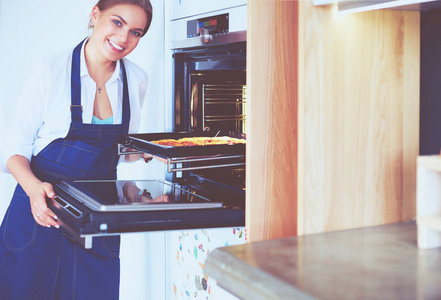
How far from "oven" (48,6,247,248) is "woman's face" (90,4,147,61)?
0.87ft

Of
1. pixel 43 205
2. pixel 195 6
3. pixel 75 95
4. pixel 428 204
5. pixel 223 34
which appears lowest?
pixel 43 205

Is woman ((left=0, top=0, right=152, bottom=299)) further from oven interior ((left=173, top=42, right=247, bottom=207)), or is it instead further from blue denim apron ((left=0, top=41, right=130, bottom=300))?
oven interior ((left=173, top=42, right=247, bottom=207))

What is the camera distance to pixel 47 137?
224 centimetres

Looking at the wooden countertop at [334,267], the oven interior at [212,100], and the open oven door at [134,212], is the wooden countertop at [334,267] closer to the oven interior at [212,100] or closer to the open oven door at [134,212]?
the open oven door at [134,212]

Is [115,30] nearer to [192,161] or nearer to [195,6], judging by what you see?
[195,6]

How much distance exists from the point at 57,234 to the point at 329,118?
60.2 inches

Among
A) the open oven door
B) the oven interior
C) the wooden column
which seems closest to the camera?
the wooden column

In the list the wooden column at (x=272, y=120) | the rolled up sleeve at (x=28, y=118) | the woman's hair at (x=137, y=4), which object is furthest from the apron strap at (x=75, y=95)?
the wooden column at (x=272, y=120)

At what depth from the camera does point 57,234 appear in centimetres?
229

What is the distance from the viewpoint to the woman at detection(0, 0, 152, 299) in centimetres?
223

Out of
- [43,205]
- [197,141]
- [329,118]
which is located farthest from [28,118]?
[329,118]

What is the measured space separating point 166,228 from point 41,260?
0.96m

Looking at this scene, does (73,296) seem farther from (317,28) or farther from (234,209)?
(317,28)

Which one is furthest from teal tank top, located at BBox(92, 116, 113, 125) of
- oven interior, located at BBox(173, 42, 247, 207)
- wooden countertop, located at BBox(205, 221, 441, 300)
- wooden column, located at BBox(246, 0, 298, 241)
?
wooden countertop, located at BBox(205, 221, 441, 300)
